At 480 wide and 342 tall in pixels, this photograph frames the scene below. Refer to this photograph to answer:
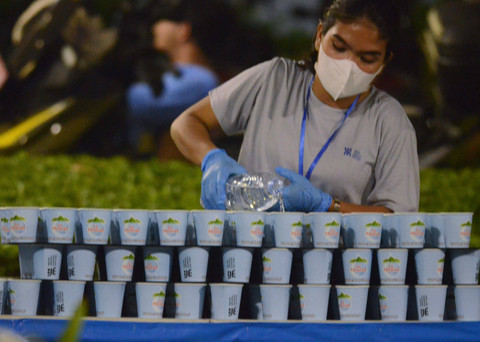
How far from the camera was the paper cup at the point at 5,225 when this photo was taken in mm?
2422

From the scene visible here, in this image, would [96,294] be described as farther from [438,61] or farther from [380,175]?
[438,61]

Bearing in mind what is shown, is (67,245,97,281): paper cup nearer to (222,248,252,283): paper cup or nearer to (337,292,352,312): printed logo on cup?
(222,248,252,283): paper cup

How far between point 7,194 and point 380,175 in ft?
15.2

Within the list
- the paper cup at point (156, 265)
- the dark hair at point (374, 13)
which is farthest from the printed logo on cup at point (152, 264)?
the dark hair at point (374, 13)

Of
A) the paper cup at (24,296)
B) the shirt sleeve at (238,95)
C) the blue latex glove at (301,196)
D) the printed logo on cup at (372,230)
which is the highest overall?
the shirt sleeve at (238,95)

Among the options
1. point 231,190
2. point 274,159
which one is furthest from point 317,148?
point 231,190

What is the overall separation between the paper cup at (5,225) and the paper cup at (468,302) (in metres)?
1.46

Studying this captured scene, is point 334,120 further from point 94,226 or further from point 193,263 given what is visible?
point 94,226

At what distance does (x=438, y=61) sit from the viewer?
838cm

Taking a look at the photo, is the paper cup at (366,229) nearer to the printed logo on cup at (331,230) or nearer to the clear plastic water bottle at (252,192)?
the printed logo on cup at (331,230)

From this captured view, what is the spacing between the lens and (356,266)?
2.45 m

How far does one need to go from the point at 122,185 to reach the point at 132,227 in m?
5.11

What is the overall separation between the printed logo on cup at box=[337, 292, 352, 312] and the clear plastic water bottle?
467mm

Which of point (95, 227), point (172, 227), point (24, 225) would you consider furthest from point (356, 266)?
point (24, 225)
